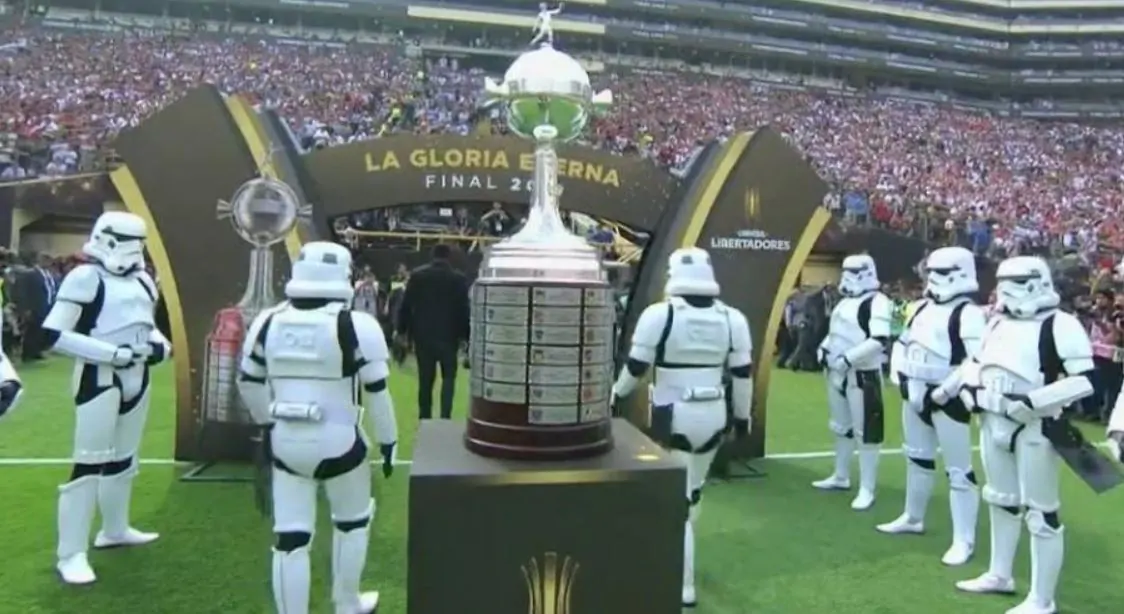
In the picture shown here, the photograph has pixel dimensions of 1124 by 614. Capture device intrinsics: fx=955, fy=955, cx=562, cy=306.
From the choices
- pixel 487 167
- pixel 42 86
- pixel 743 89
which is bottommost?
pixel 487 167

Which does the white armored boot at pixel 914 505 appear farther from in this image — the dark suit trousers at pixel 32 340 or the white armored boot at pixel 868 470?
the dark suit trousers at pixel 32 340

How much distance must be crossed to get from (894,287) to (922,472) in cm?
1088

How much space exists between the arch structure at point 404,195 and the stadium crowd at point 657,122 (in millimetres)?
9223

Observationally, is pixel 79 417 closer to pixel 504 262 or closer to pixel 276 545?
pixel 276 545

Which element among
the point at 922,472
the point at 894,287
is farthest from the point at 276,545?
the point at 894,287

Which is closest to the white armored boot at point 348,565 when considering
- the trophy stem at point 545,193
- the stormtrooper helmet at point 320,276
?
the stormtrooper helmet at point 320,276

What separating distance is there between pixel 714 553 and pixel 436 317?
308 cm

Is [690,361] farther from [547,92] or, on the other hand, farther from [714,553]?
[547,92]

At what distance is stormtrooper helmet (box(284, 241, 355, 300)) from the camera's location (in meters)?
3.79

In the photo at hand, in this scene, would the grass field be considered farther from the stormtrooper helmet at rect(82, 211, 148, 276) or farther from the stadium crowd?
the stadium crowd

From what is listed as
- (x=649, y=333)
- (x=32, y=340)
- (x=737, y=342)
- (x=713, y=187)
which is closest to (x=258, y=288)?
(x=649, y=333)

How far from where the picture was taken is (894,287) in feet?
53.4

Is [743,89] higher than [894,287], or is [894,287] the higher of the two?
[743,89]

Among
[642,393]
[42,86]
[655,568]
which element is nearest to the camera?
[655,568]
